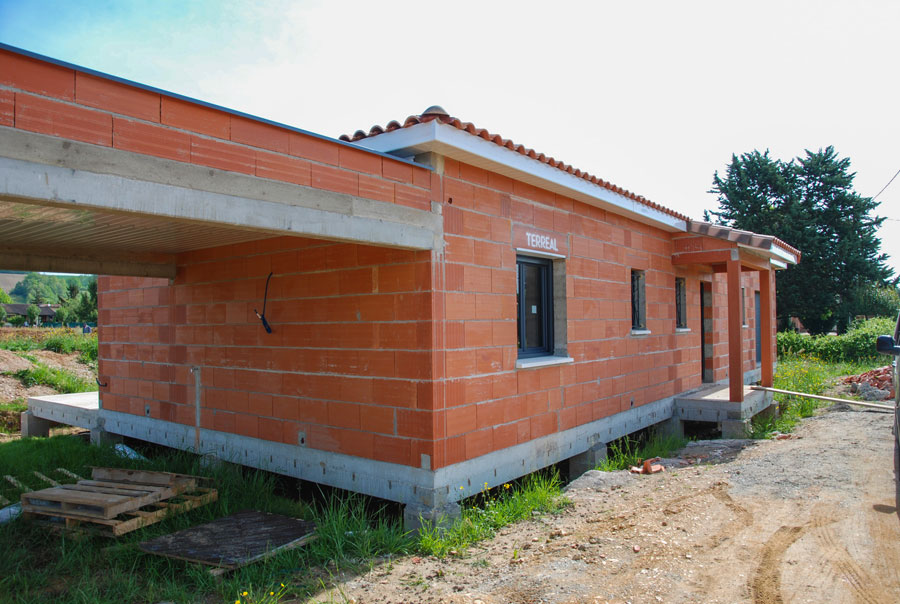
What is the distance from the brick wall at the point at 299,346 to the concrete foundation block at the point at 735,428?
661 cm

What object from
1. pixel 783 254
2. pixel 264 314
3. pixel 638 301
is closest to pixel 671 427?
pixel 638 301

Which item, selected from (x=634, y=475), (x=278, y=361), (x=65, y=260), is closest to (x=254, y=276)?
(x=278, y=361)

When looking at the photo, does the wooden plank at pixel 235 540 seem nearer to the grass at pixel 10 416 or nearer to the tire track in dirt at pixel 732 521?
the tire track in dirt at pixel 732 521

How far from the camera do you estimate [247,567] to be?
15.1ft

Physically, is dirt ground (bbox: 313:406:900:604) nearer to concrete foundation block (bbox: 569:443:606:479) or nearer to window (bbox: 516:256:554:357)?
concrete foundation block (bbox: 569:443:606:479)

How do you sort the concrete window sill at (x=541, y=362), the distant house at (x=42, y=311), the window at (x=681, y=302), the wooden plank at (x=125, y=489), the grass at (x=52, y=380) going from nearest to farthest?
the wooden plank at (x=125, y=489) → the concrete window sill at (x=541, y=362) → the window at (x=681, y=302) → the grass at (x=52, y=380) → the distant house at (x=42, y=311)

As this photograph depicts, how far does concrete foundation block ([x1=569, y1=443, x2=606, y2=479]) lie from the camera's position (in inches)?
316

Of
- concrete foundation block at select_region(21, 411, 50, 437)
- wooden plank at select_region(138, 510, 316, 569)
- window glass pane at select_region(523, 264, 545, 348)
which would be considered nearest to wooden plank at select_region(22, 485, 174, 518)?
wooden plank at select_region(138, 510, 316, 569)

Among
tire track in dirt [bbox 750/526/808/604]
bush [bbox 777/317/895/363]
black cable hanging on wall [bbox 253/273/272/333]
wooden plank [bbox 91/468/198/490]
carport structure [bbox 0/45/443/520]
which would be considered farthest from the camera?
bush [bbox 777/317/895/363]

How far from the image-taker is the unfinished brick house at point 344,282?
3830mm

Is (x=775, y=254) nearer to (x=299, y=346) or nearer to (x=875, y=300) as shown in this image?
(x=299, y=346)

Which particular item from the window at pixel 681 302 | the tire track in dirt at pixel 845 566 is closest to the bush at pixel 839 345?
the window at pixel 681 302

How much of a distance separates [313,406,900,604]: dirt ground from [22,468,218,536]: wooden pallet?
2.25m

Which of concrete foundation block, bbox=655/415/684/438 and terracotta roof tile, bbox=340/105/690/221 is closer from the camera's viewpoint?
terracotta roof tile, bbox=340/105/690/221
